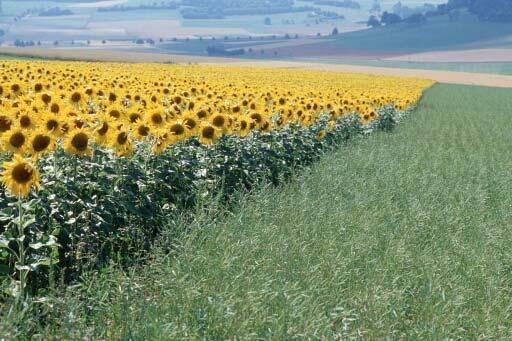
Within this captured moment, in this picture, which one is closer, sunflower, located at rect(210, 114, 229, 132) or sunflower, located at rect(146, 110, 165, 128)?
sunflower, located at rect(146, 110, 165, 128)

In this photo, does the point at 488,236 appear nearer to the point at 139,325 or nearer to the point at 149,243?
the point at 149,243

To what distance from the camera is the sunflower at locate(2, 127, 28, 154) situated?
19.3 ft

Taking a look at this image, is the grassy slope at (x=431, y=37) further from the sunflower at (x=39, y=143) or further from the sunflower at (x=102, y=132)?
the sunflower at (x=39, y=143)

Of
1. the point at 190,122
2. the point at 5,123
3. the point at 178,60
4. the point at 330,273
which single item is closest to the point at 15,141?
the point at 5,123

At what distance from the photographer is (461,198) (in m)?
9.30

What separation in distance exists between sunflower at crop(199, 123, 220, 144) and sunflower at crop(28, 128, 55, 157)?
107 inches

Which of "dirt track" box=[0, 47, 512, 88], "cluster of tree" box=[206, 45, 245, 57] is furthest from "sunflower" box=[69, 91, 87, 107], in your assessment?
"cluster of tree" box=[206, 45, 245, 57]

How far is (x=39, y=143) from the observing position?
602 centimetres

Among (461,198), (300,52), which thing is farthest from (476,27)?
(461,198)

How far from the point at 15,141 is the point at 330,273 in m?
2.63

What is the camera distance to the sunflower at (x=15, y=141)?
5.89m

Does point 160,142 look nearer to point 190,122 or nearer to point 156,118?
point 156,118

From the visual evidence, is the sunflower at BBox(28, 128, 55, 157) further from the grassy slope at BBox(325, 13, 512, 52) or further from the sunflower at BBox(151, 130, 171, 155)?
the grassy slope at BBox(325, 13, 512, 52)

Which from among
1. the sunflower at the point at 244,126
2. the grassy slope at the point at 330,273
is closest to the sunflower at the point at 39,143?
the grassy slope at the point at 330,273
